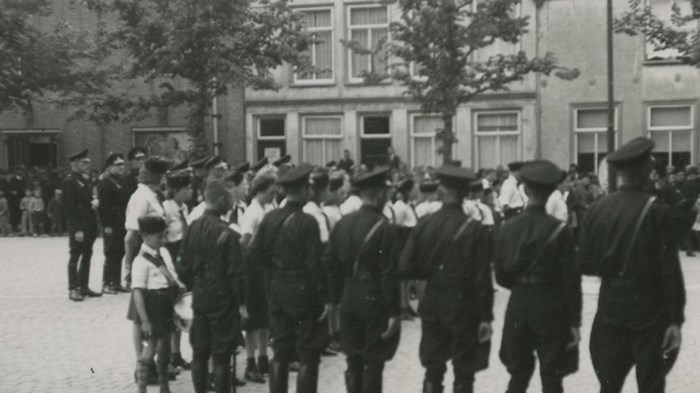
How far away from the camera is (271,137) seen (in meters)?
36.5

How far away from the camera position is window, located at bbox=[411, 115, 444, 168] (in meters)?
34.3

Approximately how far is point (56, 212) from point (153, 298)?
22909 mm

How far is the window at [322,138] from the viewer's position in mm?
35656

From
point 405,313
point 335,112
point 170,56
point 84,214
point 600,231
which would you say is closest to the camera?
point 600,231

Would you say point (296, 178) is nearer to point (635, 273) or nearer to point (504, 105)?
point (635, 273)

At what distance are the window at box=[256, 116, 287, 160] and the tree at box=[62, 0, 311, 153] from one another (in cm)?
581

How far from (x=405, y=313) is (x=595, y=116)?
1931cm

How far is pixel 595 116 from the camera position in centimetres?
3225


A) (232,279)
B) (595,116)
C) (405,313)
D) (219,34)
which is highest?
(219,34)

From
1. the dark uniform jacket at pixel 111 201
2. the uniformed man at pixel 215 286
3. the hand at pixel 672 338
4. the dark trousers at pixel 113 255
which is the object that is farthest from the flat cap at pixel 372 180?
the dark trousers at pixel 113 255

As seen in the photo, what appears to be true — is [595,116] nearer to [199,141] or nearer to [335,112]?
[335,112]

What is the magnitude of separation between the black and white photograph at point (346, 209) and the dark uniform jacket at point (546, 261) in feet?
0.07

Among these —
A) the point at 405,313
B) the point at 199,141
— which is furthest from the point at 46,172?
the point at 405,313

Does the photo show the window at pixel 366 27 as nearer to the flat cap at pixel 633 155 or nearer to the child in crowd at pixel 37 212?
the child in crowd at pixel 37 212
